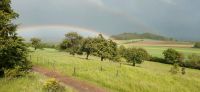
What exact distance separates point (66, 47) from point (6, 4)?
91.0 metres

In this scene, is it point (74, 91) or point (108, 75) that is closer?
point (74, 91)

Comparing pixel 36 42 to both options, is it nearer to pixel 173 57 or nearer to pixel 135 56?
pixel 135 56

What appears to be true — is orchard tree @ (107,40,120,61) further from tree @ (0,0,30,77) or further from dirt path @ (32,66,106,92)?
tree @ (0,0,30,77)

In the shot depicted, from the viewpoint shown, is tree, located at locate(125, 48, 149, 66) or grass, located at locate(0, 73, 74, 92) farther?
tree, located at locate(125, 48, 149, 66)

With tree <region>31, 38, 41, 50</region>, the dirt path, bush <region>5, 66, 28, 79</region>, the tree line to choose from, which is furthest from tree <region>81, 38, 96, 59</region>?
bush <region>5, 66, 28, 79</region>

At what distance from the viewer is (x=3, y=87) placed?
97.5 ft

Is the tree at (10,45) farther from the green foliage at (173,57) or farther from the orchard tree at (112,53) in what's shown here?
the green foliage at (173,57)

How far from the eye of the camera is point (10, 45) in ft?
102

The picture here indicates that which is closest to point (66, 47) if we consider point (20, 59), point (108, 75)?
point (108, 75)

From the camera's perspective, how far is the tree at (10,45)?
103 feet

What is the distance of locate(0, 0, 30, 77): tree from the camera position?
103 ft

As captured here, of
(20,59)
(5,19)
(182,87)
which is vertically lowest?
(182,87)

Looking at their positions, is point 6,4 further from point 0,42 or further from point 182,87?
point 182,87

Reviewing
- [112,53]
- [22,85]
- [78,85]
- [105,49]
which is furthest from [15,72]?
[112,53]
